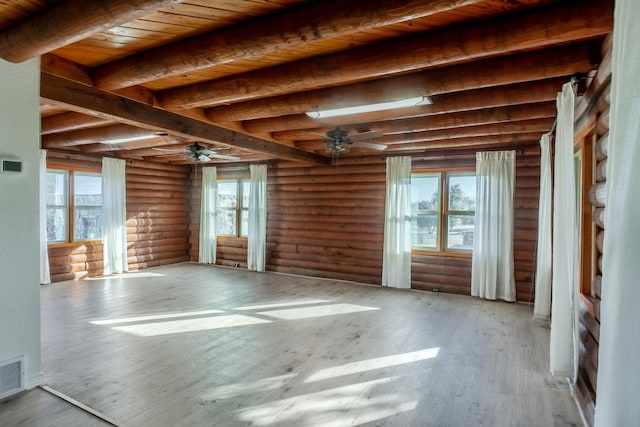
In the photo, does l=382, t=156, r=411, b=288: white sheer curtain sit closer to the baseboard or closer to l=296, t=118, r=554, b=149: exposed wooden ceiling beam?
l=296, t=118, r=554, b=149: exposed wooden ceiling beam

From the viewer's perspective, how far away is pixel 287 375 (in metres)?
3.21

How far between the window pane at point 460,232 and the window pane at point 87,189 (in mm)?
7222

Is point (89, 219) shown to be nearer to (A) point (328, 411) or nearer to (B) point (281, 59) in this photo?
(B) point (281, 59)

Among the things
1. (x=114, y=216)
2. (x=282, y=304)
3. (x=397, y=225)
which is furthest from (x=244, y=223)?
(x=397, y=225)

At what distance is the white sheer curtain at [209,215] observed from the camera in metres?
8.95

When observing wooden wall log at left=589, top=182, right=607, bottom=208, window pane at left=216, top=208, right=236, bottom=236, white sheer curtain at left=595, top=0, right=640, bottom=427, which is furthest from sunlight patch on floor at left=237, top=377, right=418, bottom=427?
window pane at left=216, top=208, right=236, bottom=236

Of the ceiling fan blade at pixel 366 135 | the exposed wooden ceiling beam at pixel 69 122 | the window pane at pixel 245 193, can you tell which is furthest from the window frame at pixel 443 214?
the exposed wooden ceiling beam at pixel 69 122

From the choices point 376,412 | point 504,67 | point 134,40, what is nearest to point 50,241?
Result: point 134,40

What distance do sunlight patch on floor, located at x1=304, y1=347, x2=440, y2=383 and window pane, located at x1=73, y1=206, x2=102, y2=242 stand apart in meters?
6.52

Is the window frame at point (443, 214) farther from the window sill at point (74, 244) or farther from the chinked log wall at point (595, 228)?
the window sill at point (74, 244)

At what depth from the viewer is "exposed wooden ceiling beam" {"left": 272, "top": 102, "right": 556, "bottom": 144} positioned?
3928 mm

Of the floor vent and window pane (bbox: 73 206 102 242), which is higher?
window pane (bbox: 73 206 102 242)

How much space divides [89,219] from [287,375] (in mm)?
6497

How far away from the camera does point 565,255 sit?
2910mm
